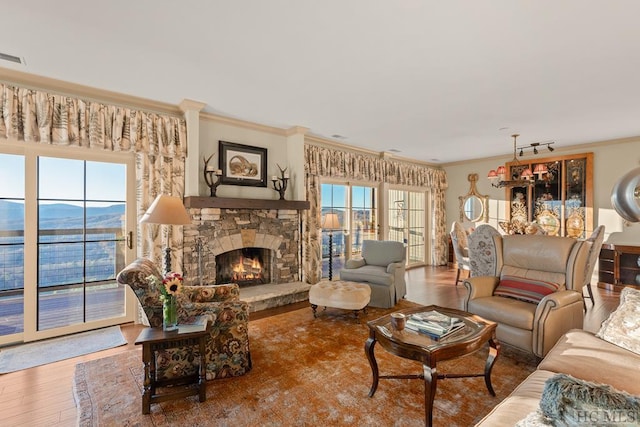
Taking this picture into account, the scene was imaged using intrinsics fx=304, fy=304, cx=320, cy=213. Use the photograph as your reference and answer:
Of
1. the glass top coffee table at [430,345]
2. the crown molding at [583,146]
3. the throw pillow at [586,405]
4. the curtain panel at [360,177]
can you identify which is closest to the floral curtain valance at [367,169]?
the curtain panel at [360,177]

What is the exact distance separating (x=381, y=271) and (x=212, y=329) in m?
2.63

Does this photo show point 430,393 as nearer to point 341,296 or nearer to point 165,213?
point 341,296

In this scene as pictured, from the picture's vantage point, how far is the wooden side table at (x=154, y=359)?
204 cm

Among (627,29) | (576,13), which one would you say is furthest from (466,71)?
(627,29)

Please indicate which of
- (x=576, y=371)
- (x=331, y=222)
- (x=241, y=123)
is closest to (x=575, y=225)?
(x=331, y=222)

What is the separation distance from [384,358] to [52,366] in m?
2.97

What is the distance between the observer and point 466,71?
291 cm

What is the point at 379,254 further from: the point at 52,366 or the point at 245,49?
the point at 52,366

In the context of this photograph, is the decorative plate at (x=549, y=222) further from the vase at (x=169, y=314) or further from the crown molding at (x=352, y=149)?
the vase at (x=169, y=314)

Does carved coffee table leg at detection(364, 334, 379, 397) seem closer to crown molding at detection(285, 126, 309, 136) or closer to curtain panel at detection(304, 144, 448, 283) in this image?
curtain panel at detection(304, 144, 448, 283)

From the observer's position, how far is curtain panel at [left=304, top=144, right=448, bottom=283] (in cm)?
521

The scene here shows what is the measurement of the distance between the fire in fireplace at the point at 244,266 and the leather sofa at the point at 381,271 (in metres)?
1.26

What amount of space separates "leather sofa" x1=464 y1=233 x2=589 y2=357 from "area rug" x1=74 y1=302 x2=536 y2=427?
33 cm

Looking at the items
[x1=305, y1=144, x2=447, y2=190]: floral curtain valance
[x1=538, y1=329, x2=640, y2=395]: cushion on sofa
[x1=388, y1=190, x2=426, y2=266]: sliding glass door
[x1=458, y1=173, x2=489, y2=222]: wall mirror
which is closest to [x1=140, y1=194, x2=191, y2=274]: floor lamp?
[x1=305, y1=144, x2=447, y2=190]: floral curtain valance
